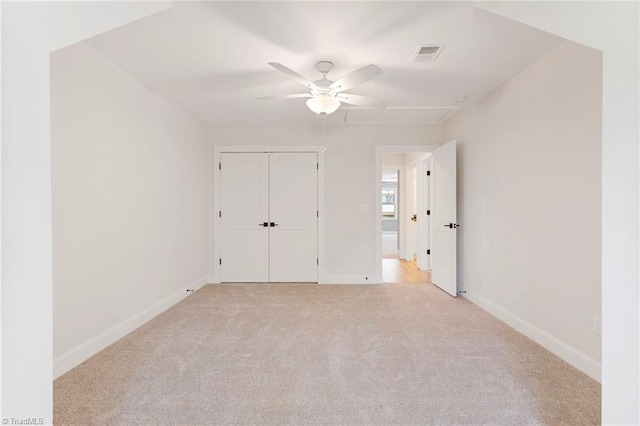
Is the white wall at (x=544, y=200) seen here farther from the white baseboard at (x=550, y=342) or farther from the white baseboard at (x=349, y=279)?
the white baseboard at (x=349, y=279)

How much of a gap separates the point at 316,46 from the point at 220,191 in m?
2.85

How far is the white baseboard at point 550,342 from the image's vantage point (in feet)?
6.34

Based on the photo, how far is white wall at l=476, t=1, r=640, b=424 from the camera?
104cm

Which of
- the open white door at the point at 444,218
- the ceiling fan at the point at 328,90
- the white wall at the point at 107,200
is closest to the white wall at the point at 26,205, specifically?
the white wall at the point at 107,200

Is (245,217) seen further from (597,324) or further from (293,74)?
(597,324)

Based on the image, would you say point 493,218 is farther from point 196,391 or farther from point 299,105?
point 196,391

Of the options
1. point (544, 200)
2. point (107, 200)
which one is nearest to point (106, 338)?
point (107, 200)

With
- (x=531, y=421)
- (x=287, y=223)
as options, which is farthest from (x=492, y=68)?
(x=287, y=223)

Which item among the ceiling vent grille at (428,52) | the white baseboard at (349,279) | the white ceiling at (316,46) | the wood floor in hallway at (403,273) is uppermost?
the white ceiling at (316,46)

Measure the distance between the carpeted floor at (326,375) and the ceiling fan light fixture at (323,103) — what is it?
201 cm

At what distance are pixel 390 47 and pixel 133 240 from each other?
2841 millimetres

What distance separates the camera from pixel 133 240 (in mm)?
2750

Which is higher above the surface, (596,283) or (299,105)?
(299,105)

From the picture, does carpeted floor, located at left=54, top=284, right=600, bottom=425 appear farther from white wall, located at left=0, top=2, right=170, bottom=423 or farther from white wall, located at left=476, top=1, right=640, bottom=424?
white wall, located at left=0, top=2, right=170, bottom=423
